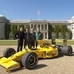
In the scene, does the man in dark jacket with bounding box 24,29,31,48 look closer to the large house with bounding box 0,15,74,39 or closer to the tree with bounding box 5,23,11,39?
the large house with bounding box 0,15,74,39

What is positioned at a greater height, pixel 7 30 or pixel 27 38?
pixel 7 30

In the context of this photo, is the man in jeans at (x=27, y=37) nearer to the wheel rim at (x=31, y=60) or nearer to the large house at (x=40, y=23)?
the wheel rim at (x=31, y=60)

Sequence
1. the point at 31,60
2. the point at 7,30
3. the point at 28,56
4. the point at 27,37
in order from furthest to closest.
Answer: the point at 7,30, the point at 27,37, the point at 31,60, the point at 28,56

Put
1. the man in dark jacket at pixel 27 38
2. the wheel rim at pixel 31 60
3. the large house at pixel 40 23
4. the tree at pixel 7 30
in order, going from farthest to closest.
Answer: the large house at pixel 40 23, the tree at pixel 7 30, the man in dark jacket at pixel 27 38, the wheel rim at pixel 31 60

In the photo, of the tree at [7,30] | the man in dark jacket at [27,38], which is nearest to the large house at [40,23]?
the tree at [7,30]

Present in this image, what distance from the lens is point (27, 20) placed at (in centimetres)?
7831

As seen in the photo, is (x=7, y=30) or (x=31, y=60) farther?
(x=7, y=30)

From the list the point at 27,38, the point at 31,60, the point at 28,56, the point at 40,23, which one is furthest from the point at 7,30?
the point at 28,56

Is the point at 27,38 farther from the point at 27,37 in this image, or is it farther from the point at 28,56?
the point at 28,56

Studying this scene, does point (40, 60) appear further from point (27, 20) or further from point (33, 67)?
point (27, 20)

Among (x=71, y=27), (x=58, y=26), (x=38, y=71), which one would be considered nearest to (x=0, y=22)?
(x=58, y=26)

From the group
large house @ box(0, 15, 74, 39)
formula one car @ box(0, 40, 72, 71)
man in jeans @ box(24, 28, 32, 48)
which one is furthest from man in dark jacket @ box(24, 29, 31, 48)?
large house @ box(0, 15, 74, 39)

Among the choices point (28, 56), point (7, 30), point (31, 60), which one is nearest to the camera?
point (28, 56)

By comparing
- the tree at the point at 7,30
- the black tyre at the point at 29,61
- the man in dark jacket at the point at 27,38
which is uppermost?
the tree at the point at 7,30
